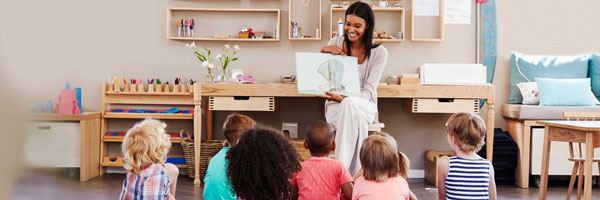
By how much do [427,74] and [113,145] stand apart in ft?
8.60

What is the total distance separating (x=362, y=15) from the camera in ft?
9.46

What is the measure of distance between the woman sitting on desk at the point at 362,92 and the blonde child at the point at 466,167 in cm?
77

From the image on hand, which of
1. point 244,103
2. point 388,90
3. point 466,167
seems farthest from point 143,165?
point 388,90

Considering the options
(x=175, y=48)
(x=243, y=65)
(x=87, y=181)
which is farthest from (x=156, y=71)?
(x=87, y=181)

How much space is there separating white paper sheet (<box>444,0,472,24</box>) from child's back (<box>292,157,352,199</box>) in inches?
102

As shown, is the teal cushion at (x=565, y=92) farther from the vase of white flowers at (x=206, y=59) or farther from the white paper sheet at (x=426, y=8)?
the vase of white flowers at (x=206, y=59)

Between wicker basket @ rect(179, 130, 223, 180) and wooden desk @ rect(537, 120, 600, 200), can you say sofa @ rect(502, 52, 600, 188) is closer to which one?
wooden desk @ rect(537, 120, 600, 200)

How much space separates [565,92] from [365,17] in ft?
5.95

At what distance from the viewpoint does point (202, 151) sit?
3711mm

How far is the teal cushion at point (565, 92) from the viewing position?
12.0ft

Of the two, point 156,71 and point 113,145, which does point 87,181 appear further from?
point 156,71

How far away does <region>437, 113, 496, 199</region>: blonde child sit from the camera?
192cm

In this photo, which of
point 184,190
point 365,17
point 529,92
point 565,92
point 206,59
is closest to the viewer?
point 365,17

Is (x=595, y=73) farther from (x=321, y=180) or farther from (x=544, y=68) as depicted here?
(x=321, y=180)
